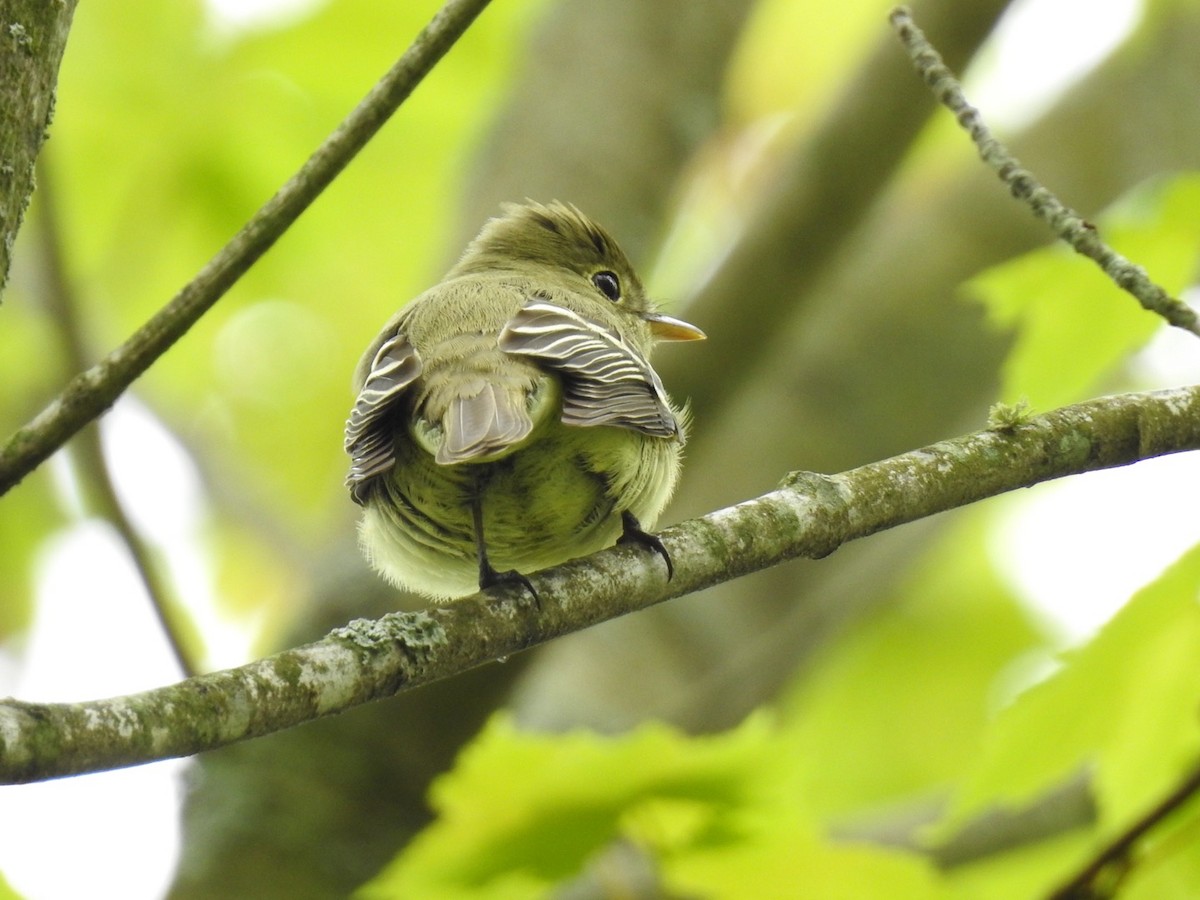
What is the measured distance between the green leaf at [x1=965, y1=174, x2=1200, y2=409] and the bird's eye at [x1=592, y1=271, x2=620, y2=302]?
1933 mm

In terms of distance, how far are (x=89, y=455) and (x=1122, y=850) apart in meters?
2.46

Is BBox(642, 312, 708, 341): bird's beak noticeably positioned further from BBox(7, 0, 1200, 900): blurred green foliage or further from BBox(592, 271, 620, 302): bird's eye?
BBox(7, 0, 1200, 900): blurred green foliage

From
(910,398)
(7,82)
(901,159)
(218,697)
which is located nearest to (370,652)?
(218,697)

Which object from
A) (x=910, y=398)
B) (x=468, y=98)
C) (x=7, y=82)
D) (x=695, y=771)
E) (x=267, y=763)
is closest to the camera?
(x=7, y=82)

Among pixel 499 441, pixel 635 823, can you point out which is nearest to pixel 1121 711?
pixel 635 823

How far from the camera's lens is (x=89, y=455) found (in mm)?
3488

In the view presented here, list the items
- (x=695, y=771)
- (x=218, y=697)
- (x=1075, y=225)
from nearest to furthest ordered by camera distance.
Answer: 1. (x=218, y=697)
2. (x=1075, y=225)
3. (x=695, y=771)

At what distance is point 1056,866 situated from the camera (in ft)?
16.3

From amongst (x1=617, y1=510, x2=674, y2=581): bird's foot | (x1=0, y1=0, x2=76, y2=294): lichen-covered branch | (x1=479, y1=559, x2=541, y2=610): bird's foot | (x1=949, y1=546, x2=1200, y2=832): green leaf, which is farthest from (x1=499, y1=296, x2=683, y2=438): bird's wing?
(x1=0, y1=0, x2=76, y2=294): lichen-covered branch

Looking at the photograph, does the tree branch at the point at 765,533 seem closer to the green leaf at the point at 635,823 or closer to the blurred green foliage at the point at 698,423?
the blurred green foliage at the point at 698,423

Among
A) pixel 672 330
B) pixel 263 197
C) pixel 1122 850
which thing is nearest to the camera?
pixel 1122 850

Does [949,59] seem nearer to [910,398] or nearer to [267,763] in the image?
[910,398]

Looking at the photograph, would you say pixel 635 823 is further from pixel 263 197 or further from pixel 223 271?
pixel 263 197

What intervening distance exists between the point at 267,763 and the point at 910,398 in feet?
9.66
